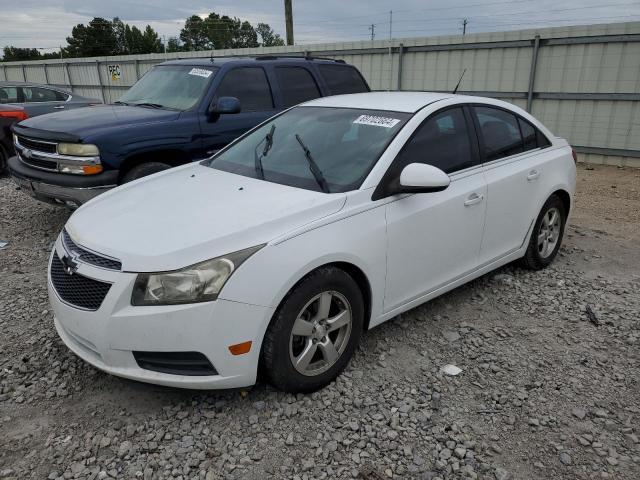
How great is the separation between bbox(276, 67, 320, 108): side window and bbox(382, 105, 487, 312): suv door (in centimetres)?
318

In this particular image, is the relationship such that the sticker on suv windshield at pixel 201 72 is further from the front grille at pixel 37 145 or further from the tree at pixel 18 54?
the tree at pixel 18 54

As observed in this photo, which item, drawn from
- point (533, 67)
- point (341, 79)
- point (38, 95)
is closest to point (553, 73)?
point (533, 67)

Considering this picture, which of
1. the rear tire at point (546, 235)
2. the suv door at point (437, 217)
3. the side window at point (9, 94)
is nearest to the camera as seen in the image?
the suv door at point (437, 217)

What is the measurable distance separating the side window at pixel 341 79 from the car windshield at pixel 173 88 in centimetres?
159

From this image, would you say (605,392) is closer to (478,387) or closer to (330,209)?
(478,387)

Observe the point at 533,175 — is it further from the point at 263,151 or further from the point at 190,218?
the point at 190,218

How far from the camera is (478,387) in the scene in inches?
124

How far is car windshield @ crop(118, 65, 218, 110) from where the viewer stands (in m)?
6.06

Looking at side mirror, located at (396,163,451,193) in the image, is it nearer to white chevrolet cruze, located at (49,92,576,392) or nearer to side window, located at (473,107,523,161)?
white chevrolet cruze, located at (49,92,576,392)

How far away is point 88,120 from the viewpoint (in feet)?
17.9

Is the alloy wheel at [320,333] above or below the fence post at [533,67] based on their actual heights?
below

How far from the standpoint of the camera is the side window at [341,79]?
22.9ft

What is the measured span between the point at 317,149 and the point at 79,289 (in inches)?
69.3

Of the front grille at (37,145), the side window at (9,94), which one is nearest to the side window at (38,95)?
Result: the side window at (9,94)
